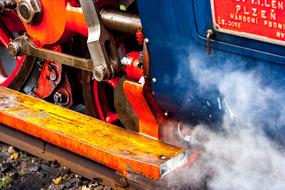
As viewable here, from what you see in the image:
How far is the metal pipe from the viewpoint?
288cm

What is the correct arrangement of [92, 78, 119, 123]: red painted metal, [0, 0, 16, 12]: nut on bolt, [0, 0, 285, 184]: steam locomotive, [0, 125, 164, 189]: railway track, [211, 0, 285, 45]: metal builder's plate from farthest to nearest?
1. [92, 78, 119, 123]: red painted metal
2. [0, 0, 16, 12]: nut on bolt
3. [0, 125, 164, 189]: railway track
4. [0, 0, 285, 184]: steam locomotive
5. [211, 0, 285, 45]: metal builder's plate

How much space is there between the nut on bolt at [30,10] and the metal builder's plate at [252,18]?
1161 millimetres

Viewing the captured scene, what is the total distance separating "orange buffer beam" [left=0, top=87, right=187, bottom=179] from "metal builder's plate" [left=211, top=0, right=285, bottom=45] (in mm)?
713

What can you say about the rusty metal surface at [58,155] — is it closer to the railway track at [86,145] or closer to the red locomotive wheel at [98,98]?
the railway track at [86,145]

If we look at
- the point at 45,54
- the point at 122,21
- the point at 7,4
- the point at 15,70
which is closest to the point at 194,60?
the point at 122,21

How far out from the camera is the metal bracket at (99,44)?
113 inches

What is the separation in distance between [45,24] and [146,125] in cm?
81

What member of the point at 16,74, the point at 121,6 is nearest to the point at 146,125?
the point at 121,6

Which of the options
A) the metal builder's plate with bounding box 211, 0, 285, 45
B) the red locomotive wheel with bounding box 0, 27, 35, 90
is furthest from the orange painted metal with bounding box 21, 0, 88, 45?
the metal builder's plate with bounding box 211, 0, 285, 45

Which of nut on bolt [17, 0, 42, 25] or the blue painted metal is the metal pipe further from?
nut on bolt [17, 0, 42, 25]

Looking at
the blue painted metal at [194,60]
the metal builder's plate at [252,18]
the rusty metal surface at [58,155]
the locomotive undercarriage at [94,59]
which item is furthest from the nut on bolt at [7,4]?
the metal builder's plate at [252,18]

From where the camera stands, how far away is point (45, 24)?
3.22 metres

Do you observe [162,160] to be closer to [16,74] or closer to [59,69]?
[59,69]

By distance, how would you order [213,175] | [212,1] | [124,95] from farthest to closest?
[124,95] → [213,175] → [212,1]
